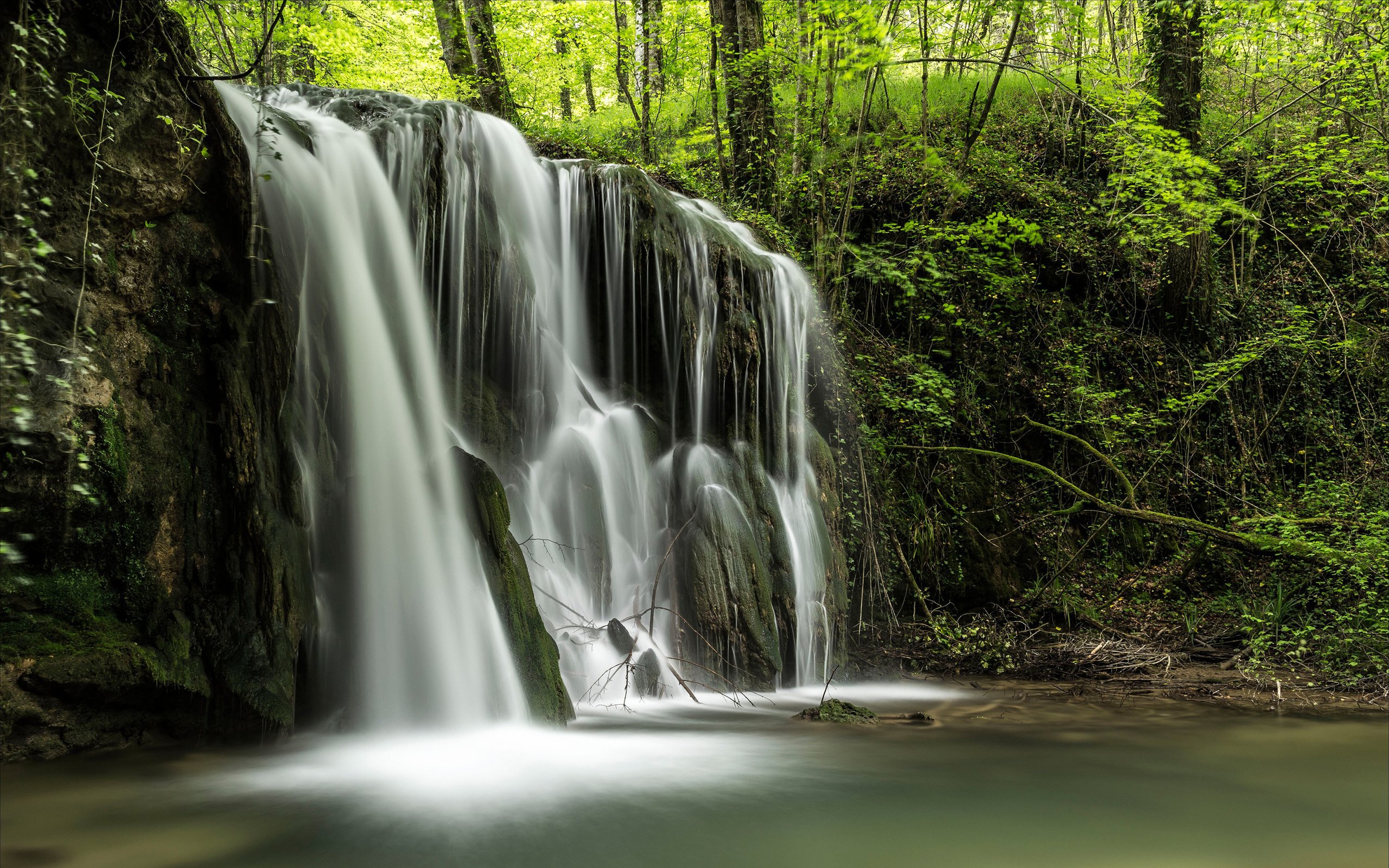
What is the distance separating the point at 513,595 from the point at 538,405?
2230 mm

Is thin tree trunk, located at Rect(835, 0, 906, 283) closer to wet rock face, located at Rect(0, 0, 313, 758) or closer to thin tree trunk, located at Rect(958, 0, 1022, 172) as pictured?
thin tree trunk, located at Rect(958, 0, 1022, 172)

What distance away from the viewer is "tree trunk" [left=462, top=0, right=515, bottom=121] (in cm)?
1109

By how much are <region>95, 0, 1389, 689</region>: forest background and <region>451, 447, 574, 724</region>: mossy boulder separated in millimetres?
4046

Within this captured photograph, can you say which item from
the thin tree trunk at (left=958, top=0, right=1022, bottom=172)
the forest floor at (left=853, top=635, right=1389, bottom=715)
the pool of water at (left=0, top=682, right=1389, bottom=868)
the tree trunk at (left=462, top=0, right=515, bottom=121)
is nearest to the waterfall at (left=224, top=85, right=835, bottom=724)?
the pool of water at (left=0, top=682, right=1389, bottom=868)

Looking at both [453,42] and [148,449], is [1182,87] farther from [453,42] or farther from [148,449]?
[148,449]

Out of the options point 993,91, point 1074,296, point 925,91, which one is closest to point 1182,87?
point 993,91

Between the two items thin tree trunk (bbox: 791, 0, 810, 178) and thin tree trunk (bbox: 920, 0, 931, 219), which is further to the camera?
thin tree trunk (bbox: 791, 0, 810, 178)

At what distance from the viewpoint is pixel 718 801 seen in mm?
3771

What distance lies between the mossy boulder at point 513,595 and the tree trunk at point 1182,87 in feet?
29.7

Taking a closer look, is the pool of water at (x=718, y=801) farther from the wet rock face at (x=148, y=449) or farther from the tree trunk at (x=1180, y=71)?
the tree trunk at (x=1180, y=71)

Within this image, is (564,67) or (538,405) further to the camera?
(564,67)

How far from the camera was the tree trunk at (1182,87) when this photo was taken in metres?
10.7

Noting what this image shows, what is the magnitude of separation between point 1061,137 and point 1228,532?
24.8 feet

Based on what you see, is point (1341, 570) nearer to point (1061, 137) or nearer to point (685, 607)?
point (685, 607)
